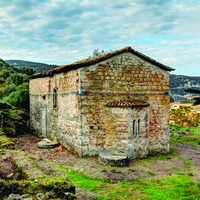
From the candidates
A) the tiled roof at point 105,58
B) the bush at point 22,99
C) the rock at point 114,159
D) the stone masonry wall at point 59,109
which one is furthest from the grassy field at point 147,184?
the bush at point 22,99

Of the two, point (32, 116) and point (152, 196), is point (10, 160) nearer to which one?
point (152, 196)

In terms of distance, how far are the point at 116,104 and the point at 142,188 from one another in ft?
17.5

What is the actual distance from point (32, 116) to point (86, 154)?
10852 millimetres

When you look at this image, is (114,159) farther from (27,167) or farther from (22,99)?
(22,99)

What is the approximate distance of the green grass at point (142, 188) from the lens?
8.78m

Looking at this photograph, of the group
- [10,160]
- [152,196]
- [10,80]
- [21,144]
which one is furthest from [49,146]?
[10,80]

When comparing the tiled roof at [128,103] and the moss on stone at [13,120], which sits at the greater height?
the tiled roof at [128,103]

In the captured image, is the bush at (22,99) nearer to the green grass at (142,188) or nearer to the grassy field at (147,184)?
the grassy field at (147,184)

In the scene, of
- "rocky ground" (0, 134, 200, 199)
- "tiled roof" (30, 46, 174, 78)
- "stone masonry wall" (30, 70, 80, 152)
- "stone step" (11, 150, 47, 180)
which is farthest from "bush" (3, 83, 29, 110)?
"stone step" (11, 150, 47, 180)

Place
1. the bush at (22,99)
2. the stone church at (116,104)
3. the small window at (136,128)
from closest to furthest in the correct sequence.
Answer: the stone church at (116,104), the small window at (136,128), the bush at (22,99)

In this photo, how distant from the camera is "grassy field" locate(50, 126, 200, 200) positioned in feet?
28.9

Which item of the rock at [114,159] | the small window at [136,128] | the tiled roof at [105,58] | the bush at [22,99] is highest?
the tiled roof at [105,58]

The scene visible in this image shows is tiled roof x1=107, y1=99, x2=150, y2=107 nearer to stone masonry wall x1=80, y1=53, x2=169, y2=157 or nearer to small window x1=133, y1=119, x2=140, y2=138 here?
stone masonry wall x1=80, y1=53, x2=169, y2=157

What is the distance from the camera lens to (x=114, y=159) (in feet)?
40.4
